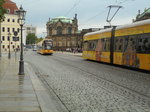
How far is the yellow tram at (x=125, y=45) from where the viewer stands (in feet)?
67.2

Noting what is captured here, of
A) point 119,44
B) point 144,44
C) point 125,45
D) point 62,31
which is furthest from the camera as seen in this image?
point 62,31

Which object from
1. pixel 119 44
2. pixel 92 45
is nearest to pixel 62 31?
pixel 92 45

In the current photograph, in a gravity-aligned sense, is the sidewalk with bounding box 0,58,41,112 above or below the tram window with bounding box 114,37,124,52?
below

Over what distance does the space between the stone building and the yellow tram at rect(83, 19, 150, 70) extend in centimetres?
9891

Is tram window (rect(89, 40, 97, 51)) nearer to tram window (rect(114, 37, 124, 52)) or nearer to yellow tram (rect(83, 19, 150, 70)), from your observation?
yellow tram (rect(83, 19, 150, 70))

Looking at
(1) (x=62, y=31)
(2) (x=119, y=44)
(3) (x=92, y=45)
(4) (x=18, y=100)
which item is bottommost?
(4) (x=18, y=100)

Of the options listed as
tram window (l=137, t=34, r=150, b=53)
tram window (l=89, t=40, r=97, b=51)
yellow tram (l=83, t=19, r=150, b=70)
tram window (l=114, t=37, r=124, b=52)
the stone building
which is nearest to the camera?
tram window (l=137, t=34, r=150, b=53)

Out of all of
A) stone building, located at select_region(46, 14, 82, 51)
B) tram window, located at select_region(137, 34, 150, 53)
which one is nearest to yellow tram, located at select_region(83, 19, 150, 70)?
tram window, located at select_region(137, 34, 150, 53)

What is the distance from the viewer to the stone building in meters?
134

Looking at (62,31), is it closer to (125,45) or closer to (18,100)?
(125,45)

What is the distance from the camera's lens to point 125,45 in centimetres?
2414

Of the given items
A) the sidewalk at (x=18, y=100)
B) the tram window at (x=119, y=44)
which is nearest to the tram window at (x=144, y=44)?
the tram window at (x=119, y=44)

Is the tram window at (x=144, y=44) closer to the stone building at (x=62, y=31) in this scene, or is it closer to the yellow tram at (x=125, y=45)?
the yellow tram at (x=125, y=45)

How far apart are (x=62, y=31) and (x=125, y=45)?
122890 millimetres
